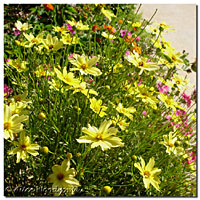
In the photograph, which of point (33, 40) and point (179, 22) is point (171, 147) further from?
point (179, 22)

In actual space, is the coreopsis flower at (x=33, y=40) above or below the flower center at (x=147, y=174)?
above

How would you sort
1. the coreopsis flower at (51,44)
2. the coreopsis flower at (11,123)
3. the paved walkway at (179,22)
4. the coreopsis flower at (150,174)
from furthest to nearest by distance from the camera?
the paved walkway at (179,22)
the coreopsis flower at (51,44)
the coreopsis flower at (150,174)
the coreopsis flower at (11,123)

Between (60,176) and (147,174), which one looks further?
(147,174)

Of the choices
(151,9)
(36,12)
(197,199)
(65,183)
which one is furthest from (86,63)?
(151,9)

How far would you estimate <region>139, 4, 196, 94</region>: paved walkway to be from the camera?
10.5ft

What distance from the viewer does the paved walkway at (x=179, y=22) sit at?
320 cm

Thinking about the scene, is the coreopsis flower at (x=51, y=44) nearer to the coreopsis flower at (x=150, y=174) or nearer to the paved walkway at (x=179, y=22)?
the coreopsis flower at (x=150, y=174)

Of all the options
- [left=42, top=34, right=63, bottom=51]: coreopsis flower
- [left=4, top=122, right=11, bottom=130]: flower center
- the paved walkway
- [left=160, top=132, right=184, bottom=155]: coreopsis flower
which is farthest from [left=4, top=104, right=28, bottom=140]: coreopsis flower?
the paved walkway

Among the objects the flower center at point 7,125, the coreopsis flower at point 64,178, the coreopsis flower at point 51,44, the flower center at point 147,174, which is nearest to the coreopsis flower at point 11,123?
the flower center at point 7,125

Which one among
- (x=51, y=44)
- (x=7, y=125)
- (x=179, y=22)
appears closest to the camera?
(x=7, y=125)

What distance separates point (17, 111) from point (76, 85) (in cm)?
23

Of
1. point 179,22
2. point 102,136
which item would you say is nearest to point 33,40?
point 102,136

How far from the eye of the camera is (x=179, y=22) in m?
3.61

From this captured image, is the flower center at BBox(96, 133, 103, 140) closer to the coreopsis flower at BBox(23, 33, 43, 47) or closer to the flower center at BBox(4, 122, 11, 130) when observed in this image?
the flower center at BBox(4, 122, 11, 130)
